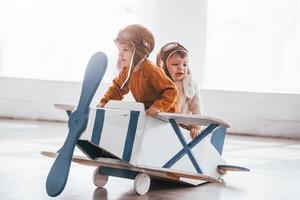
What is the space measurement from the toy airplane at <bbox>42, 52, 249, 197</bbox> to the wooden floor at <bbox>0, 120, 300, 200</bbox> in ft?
0.14

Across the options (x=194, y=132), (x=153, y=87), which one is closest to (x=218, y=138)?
(x=194, y=132)

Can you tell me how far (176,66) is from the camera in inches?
52.5

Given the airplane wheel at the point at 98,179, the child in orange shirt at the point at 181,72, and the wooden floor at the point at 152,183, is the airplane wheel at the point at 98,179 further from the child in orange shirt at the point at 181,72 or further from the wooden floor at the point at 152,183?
→ the child in orange shirt at the point at 181,72

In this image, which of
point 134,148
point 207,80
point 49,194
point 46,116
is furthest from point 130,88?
point 46,116

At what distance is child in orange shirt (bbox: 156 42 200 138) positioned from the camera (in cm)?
133

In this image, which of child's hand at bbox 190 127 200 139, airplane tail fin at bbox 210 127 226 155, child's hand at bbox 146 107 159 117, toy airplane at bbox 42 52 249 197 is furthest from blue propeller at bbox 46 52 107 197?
airplane tail fin at bbox 210 127 226 155

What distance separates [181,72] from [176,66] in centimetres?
2

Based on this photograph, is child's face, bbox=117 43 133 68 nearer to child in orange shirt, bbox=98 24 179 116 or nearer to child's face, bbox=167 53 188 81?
child in orange shirt, bbox=98 24 179 116

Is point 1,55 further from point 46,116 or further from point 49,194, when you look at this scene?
point 49,194

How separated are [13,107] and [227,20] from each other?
132cm

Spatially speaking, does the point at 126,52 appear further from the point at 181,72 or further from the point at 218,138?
the point at 218,138

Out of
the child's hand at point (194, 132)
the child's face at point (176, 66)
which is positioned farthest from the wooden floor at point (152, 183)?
the child's face at point (176, 66)

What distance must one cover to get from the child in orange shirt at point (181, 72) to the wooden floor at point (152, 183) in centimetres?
19

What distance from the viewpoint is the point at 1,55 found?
10.3ft
